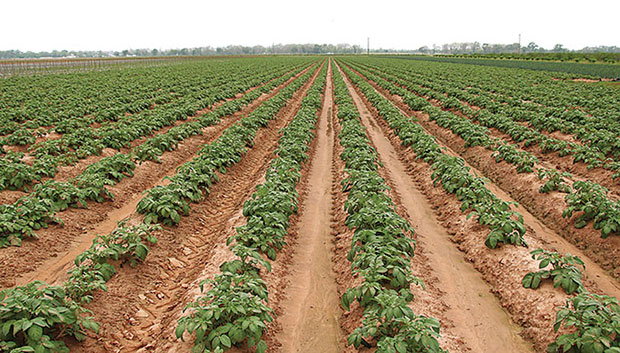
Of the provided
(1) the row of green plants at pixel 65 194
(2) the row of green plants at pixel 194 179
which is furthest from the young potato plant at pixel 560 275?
(1) the row of green plants at pixel 65 194

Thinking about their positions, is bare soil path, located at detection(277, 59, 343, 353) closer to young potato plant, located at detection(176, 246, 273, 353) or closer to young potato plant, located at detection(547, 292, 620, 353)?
young potato plant, located at detection(176, 246, 273, 353)

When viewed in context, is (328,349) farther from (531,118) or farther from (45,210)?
(531,118)

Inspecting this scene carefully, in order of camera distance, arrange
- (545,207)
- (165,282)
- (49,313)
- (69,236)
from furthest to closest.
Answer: (545,207) < (69,236) < (165,282) < (49,313)

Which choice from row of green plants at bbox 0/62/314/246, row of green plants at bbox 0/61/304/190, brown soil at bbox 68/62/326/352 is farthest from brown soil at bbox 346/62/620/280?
row of green plants at bbox 0/61/304/190

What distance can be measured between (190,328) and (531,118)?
1709 cm

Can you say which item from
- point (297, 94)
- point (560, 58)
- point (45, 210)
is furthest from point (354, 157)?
point (560, 58)

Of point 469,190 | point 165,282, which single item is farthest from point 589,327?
point 165,282

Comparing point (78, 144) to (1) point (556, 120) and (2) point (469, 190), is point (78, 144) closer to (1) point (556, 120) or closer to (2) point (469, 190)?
(2) point (469, 190)

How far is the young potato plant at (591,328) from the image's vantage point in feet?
12.5

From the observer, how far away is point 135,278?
5.70m

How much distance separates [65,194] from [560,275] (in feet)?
30.3

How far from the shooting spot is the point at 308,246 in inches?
286

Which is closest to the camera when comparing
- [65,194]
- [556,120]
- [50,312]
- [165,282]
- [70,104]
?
[50,312]

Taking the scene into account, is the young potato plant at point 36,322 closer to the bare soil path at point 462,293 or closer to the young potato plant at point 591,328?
the bare soil path at point 462,293
